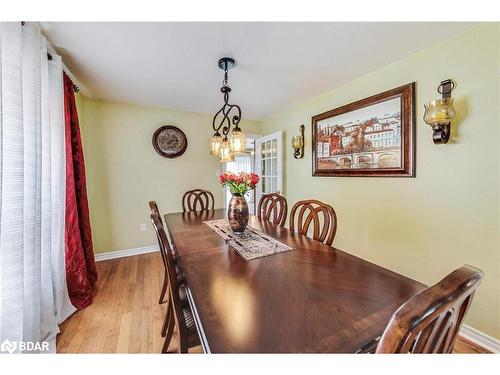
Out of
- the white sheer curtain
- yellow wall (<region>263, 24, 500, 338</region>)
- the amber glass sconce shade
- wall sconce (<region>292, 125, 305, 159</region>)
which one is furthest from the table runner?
wall sconce (<region>292, 125, 305, 159</region>)

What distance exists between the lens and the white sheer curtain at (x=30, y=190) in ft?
3.65

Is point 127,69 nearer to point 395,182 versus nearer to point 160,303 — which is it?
point 160,303

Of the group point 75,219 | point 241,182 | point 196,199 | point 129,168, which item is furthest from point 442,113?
point 129,168

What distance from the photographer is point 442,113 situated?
1.52m

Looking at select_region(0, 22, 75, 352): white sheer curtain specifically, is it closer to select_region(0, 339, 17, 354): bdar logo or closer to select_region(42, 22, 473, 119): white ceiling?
select_region(0, 339, 17, 354): bdar logo

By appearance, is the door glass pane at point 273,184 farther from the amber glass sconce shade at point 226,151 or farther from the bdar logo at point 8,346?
the bdar logo at point 8,346

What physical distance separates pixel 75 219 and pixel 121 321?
1014 mm

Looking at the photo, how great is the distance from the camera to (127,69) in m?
2.03

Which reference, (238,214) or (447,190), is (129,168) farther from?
(447,190)

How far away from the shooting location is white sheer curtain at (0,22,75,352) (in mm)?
1111
